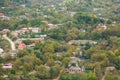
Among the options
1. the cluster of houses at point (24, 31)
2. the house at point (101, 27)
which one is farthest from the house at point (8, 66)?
the house at point (101, 27)

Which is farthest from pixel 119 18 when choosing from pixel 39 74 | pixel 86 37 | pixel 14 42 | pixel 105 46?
pixel 39 74

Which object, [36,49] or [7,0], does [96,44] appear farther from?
[7,0]

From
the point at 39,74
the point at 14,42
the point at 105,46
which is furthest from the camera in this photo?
the point at 14,42

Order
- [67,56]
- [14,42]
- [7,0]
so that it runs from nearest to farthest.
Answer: [67,56] < [14,42] < [7,0]

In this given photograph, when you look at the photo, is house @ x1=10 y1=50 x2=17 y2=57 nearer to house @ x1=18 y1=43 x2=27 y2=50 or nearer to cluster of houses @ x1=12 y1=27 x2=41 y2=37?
house @ x1=18 y1=43 x2=27 y2=50

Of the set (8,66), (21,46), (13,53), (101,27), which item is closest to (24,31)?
(21,46)

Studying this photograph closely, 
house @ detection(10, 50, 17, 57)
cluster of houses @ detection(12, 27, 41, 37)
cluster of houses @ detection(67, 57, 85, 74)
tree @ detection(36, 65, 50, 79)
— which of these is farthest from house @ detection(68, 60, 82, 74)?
cluster of houses @ detection(12, 27, 41, 37)

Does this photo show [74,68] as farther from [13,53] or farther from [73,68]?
[13,53]

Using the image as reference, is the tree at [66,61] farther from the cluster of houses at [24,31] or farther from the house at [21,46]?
the cluster of houses at [24,31]

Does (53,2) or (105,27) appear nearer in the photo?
(105,27)

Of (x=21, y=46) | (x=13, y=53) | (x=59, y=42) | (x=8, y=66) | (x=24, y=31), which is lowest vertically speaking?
(x=24, y=31)
